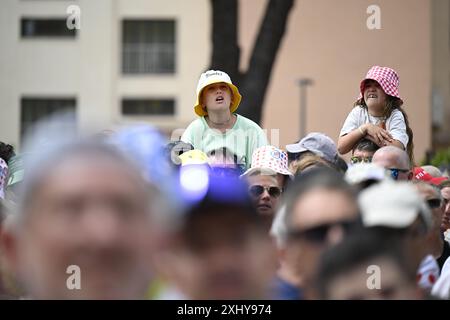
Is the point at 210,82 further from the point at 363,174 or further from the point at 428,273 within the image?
the point at 363,174

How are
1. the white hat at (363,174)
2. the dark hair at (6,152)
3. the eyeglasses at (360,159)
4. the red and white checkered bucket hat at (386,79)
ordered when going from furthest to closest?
the dark hair at (6,152)
the red and white checkered bucket hat at (386,79)
the eyeglasses at (360,159)
the white hat at (363,174)

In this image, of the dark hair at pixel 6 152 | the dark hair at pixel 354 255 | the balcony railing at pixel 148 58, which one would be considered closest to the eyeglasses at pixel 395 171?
the dark hair at pixel 354 255

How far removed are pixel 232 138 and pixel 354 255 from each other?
344 centimetres

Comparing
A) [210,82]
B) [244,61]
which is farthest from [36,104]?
[210,82]

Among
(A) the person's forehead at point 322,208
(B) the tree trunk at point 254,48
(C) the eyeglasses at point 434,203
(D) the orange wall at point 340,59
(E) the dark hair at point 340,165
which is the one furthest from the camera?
(D) the orange wall at point 340,59

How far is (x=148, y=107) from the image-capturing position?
2956 centimetres

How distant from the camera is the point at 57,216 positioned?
6.81ft

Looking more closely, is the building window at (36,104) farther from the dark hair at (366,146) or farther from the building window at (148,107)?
the dark hair at (366,146)

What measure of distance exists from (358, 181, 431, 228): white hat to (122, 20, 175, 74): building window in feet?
89.8

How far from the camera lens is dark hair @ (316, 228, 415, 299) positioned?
244cm

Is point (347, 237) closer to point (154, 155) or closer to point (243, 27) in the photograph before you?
point (154, 155)

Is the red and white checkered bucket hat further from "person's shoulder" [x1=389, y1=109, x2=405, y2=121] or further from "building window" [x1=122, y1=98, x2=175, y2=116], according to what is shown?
"building window" [x1=122, y1=98, x2=175, y2=116]

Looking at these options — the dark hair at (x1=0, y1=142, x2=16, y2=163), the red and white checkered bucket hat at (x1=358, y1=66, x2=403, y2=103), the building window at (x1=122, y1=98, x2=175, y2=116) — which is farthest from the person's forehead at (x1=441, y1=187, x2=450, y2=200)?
the building window at (x1=122, y1=98, x2=175, y2=116)

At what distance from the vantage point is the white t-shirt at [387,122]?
5.92m
